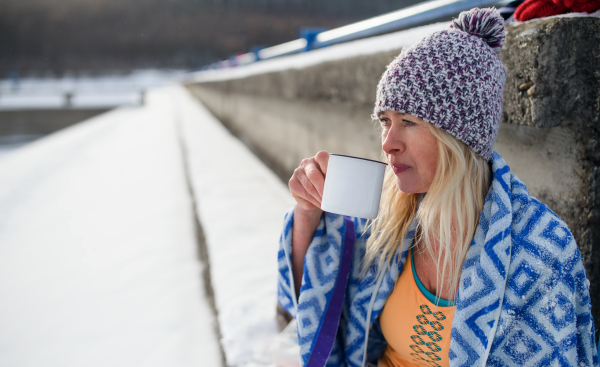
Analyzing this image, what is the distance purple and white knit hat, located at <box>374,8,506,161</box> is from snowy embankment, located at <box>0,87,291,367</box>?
0.94 meters

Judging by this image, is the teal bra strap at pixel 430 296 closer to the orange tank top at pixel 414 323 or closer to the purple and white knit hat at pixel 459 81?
the orange tank top at pixel 414 323

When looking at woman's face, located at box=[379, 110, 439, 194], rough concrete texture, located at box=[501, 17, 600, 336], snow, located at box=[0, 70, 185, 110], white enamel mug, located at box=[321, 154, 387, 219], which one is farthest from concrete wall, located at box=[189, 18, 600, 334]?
snow, located at box=[0, 70, 185, 110]

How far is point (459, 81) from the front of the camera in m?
0.77

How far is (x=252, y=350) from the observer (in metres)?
1.30

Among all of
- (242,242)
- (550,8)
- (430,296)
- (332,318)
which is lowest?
(242,242)

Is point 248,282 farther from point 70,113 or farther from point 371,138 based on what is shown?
point 70,113

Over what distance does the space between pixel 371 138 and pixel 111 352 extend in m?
1.54

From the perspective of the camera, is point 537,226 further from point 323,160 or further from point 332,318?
point 332,318

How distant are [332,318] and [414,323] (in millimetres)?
239

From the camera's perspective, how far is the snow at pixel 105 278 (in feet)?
5.05

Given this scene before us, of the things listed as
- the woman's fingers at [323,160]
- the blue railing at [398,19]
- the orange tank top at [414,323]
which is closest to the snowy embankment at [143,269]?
the orange tank top at [414,323]

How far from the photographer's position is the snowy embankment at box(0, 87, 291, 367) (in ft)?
4.95

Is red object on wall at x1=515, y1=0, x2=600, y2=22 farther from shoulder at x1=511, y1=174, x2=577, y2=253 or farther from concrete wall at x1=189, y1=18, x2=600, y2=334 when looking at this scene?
shoulder at x1=511, y1=174, x2=577, y2=253

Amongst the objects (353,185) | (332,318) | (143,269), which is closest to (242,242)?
(143,269)
